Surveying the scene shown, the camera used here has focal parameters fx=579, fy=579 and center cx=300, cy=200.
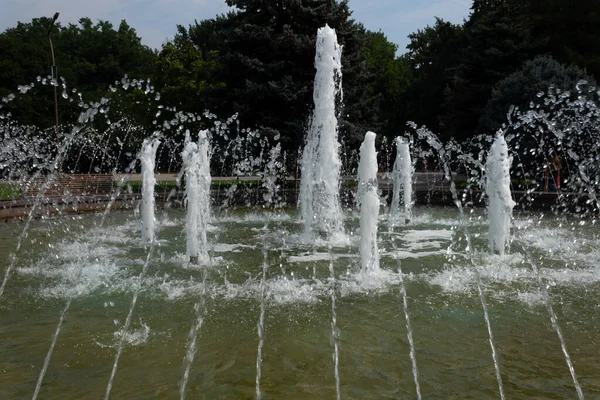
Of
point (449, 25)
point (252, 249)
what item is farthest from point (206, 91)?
point (449, 25)

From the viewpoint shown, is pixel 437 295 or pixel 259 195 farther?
pixel 259 195

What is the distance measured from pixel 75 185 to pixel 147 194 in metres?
11.3

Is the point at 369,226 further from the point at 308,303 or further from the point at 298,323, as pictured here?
the point at 298,323

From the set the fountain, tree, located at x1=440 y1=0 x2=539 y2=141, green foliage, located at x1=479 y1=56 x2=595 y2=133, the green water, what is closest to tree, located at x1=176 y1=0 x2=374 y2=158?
green foliage, located at x1=479 y1=56 x2=595 y2=133

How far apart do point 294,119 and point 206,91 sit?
4.49 metres

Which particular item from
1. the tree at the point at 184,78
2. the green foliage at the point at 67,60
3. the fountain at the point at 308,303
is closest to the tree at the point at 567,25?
the tree at the point at 184,78

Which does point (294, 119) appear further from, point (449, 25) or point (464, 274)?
point (449, 25)

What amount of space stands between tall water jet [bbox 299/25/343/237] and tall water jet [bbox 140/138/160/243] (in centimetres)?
303

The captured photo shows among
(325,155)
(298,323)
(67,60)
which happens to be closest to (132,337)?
(298,323)

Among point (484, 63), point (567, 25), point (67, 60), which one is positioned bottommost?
point (484, 63)

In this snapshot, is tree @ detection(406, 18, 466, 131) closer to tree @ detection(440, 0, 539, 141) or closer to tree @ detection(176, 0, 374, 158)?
tree @ detection(440, 0, 539, 141)

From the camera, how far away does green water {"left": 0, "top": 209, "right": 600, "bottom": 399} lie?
4445 mm

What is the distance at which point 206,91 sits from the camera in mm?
26281

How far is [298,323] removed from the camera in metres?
5.83
